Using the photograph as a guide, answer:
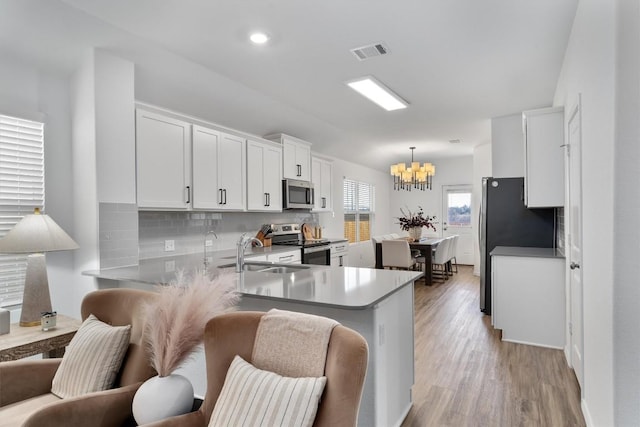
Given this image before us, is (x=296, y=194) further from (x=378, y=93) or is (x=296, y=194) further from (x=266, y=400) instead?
(x=266, y=400)

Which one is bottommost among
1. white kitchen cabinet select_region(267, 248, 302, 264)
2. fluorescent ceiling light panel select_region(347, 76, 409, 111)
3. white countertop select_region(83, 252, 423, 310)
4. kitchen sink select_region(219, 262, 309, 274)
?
white kitchen cabinet select_region(267, 248, 302, 264)

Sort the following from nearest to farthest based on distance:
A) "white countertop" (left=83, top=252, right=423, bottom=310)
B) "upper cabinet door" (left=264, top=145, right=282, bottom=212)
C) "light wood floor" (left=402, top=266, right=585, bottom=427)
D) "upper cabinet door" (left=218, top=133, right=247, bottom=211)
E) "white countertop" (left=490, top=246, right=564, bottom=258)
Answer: "white countertop" (left=83, top=252, right=423, bottom=310)
"light wood floor" (left=402, top=266, right=585, bottom=427)
"white countertop" (left=490, top=246, right=564, bottom=258)
"upper cabinet door" (left=218, top=133, right=247, bottom=211)
"upper cabinet door" (left=264, top=145, right=282, bottom=212)

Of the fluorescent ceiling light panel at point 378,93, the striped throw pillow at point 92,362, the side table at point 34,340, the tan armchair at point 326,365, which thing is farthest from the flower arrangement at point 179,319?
the fluorescent ceiling light panel at point 378,93

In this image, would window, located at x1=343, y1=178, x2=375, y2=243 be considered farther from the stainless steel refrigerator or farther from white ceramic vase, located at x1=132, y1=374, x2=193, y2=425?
white ceramic vase, located at x1=132, y1=374, x2=193, y2=425

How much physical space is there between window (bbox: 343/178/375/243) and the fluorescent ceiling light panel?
306cm

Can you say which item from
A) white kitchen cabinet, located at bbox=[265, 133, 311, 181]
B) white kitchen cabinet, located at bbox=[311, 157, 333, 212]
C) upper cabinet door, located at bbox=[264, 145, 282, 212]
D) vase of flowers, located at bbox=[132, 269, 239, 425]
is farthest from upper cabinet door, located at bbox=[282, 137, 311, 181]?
vase of flowers, located at bbox=[132, 269, 239, 425]

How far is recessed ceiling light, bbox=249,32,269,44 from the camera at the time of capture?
2701 millimetres

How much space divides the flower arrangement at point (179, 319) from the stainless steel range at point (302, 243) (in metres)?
3.48

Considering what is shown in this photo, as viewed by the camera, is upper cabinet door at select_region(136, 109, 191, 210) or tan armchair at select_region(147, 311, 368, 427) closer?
tan armchair at select_region(147, 311, 368, 427)

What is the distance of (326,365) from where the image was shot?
47.6 inches

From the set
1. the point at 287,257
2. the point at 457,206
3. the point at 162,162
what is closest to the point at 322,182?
the point at 287,257

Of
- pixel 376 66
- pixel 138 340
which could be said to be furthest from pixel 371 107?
pixel 138 340

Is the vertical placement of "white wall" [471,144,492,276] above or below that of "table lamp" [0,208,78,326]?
above

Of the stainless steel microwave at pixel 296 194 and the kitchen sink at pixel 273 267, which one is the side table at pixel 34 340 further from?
the stainless steel microwave at pixel 296 194
